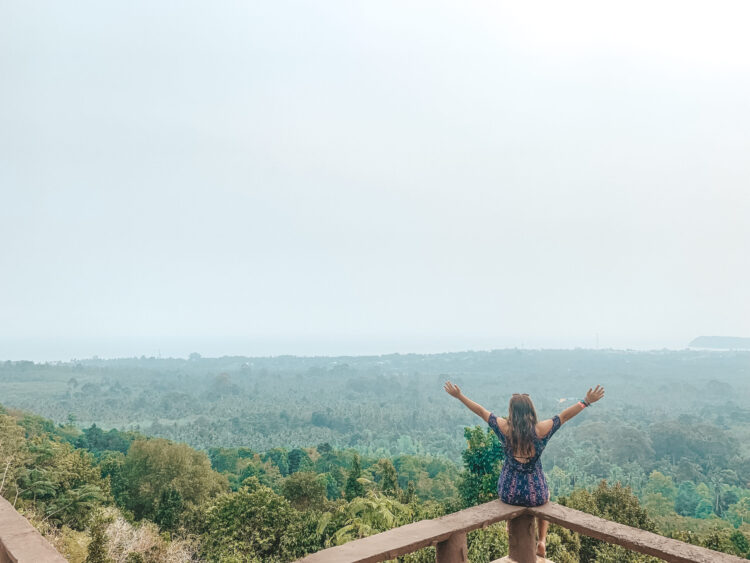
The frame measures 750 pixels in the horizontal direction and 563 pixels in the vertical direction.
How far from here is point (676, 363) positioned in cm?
14138

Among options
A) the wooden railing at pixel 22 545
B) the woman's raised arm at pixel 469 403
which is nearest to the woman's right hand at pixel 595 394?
the woman's raised arm at pixel 469 403

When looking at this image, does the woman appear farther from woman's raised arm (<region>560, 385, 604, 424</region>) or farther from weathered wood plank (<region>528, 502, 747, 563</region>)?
weathered wood plank (<region>528, 502, 747, 563</region>)

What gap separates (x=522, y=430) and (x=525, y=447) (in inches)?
4.1

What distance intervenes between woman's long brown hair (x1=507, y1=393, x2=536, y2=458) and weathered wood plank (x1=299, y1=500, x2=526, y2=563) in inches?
15.0

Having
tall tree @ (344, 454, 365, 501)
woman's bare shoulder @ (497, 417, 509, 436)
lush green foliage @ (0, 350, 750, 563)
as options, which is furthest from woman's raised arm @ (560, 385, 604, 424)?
tall tree @ (344, 454, 365, 501)

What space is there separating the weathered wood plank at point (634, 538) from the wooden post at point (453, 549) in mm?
543

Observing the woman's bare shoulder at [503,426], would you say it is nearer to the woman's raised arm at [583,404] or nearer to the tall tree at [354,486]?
the woman's raised arm at [583,404]

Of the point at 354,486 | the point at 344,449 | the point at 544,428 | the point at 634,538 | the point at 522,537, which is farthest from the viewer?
the point at 344,449

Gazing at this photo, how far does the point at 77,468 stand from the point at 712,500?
5766 cm

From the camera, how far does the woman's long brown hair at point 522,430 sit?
325cm

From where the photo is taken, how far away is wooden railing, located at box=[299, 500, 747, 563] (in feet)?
7.75

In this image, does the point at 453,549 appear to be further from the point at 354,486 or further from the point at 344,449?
the point at 344,449

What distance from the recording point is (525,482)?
10.0 ft

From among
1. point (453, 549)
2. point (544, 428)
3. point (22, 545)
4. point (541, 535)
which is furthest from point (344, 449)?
point (22, 545)
